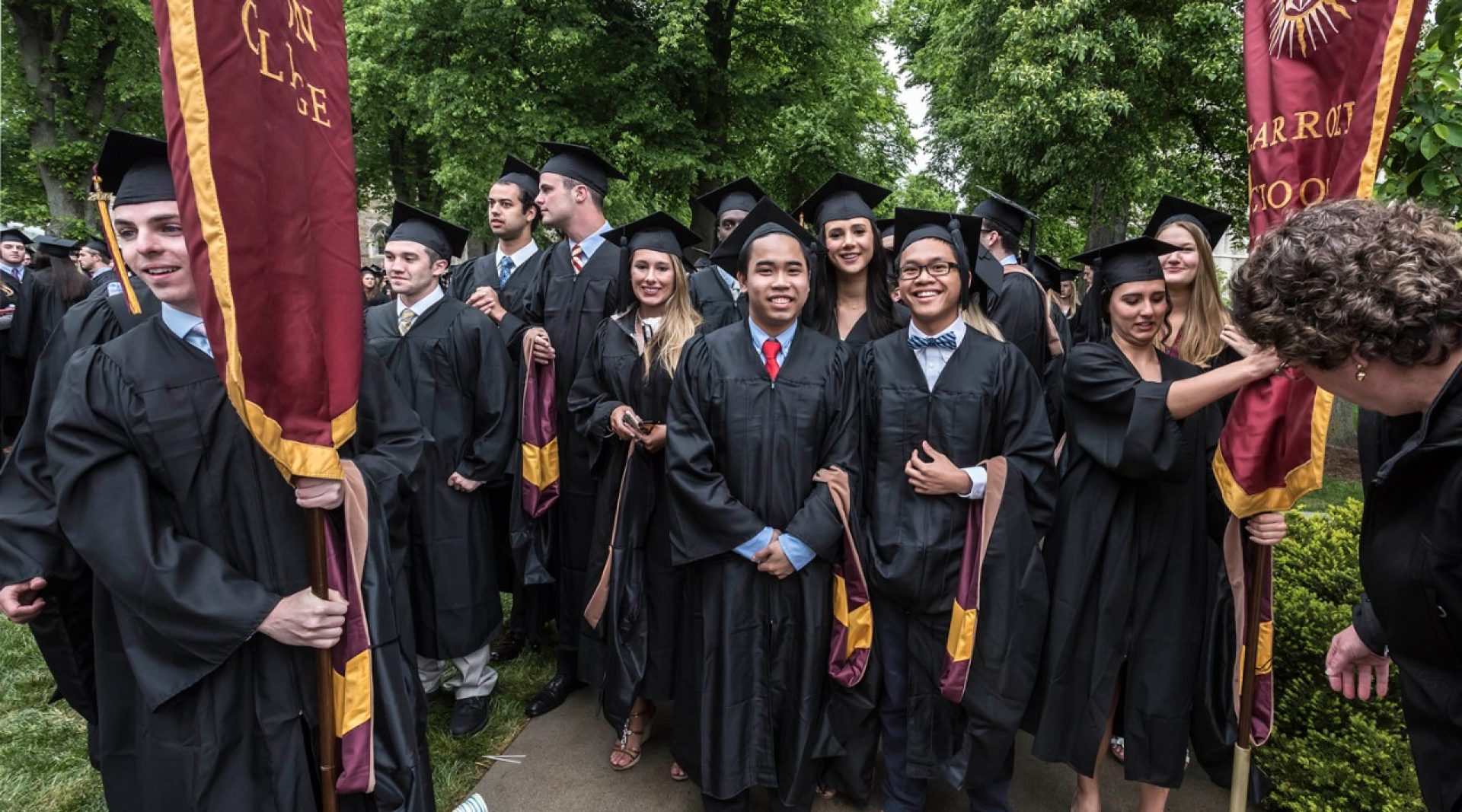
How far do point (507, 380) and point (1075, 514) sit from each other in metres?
2.71

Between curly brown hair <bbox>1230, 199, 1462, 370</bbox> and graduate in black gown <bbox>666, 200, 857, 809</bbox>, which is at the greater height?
curly brown hair <bbox>1230, 199, 1462, 370</bbox>

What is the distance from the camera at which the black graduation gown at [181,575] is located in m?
1.99

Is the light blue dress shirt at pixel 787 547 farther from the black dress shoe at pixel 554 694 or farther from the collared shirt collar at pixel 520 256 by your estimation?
the collared shirt collar at pixel 520 256

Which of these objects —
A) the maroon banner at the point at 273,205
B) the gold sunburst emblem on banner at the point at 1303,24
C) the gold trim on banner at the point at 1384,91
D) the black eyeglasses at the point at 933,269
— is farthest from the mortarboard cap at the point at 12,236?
the gold trim on banner at the point at 1384,91

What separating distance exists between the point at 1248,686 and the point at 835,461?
5.16ft

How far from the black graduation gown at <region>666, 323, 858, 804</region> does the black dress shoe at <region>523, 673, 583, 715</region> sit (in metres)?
1.37

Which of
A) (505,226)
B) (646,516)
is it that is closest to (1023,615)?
(646,516)

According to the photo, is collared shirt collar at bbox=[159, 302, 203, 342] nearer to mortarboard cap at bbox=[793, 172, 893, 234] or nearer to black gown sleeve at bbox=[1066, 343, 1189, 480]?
mortarboard cap at bbox=[793, 172, 893, 234]

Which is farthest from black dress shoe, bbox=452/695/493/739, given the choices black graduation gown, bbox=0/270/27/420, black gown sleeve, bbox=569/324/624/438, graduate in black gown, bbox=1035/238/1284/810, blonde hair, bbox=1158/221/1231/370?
black graduation gown, bbox=0/270/27/420

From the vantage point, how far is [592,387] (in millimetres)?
3996

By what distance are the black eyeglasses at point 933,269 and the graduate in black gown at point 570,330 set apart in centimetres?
155

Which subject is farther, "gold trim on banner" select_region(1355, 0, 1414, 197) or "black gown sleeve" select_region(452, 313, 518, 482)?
"black gown sleeve" select_region(452, 313, 518, 482)

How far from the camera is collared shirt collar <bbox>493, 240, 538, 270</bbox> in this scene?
5004 mm

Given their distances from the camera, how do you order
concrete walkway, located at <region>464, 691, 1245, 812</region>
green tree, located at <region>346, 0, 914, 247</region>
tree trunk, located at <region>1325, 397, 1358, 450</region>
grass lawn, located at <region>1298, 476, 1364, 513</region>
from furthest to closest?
green tree, located at <region>346, 0, 914, 247</region>, tree trunk, located at <region>1325, 397, 1358, 450</region>, grass lawn, located at <region>1298, 476, 1364, 513</region>, concrete walkway, located at <region>464, 691, 1245, 812</region>
